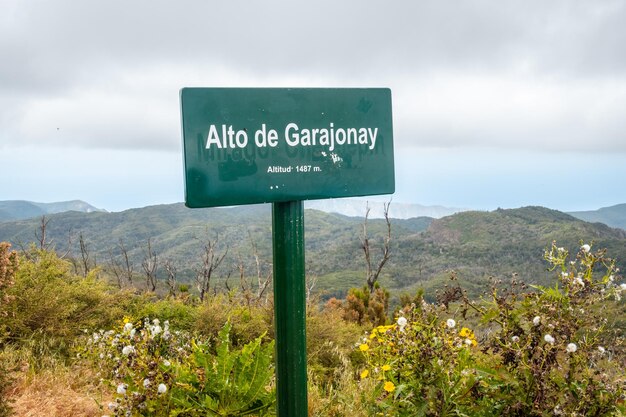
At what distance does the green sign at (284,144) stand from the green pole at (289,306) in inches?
5.9

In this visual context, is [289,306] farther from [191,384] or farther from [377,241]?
[377,241]

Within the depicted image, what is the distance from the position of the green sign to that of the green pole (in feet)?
0.50

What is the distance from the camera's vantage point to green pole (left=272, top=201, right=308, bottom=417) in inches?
116

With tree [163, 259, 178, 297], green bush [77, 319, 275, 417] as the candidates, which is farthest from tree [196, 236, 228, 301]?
green bush [77, 319, 275, 417]

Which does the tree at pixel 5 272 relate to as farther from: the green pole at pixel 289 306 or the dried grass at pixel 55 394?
the green pole at pixel 289 306

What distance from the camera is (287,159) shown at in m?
2.91

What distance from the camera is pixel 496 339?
3002 millimetres

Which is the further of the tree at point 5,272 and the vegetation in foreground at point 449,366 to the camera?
the tree at point 5,272

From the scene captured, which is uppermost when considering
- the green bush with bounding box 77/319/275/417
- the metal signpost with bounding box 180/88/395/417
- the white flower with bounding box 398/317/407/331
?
the metal signpost with bounding box 180/88/395/417

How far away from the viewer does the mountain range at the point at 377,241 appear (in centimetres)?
6231

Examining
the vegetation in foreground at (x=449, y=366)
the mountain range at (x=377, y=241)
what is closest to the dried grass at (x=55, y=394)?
the vegetation in foreground at (x=449, y=366)

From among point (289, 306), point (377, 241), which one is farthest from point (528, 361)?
point (377, 241)

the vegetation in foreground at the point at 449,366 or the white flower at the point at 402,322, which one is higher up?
the white flower at the point at 402,322

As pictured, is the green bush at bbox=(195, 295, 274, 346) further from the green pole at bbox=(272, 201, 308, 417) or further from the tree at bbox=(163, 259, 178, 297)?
the tree at bbox=(163, 259, 178, 297)
